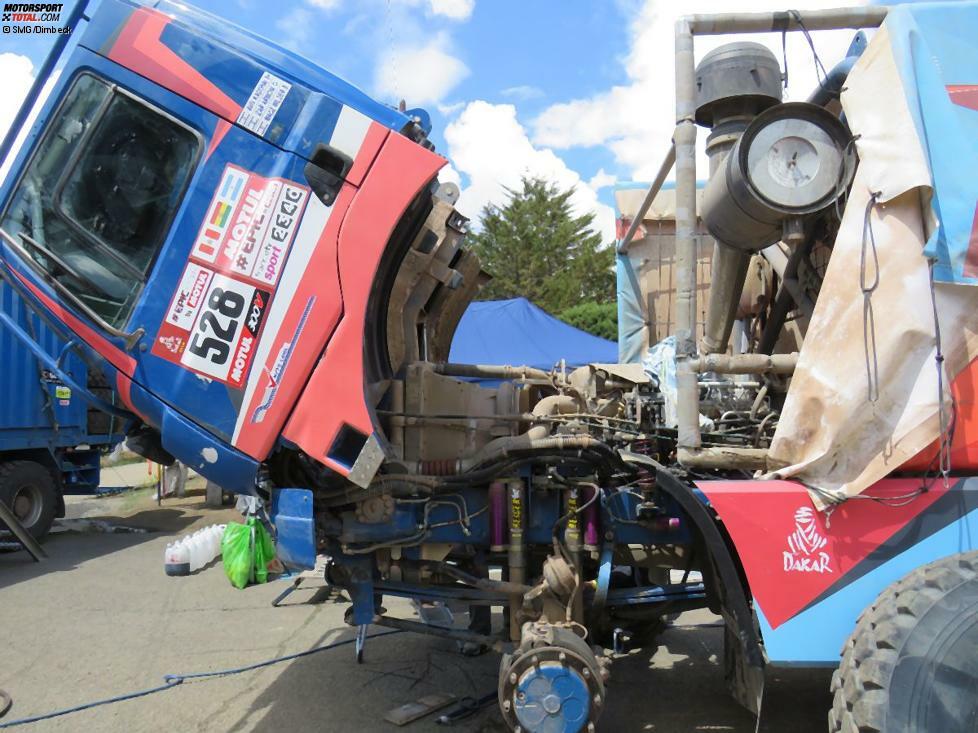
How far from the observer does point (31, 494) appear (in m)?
9.27

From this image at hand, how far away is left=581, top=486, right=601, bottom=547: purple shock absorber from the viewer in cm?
317

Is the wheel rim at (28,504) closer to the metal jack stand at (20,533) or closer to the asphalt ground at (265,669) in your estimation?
the metal jack stand at (20,533)

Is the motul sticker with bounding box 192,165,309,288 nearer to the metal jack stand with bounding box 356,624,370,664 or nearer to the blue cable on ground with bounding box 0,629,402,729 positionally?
the blue cable on ground with bounding box 0,629,402,729

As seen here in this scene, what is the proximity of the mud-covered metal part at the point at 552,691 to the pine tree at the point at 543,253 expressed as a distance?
32.0 meters

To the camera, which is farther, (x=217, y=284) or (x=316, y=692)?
(x=316, y=692)

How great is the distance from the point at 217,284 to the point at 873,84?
2.61 meters

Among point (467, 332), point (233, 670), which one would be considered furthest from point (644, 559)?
point (467, 332)

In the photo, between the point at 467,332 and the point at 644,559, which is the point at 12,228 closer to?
the point at 644,559

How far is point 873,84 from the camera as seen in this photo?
268cm

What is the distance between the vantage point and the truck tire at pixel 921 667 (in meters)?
2.30

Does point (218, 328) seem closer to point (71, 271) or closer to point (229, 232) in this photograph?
point (229, 232)

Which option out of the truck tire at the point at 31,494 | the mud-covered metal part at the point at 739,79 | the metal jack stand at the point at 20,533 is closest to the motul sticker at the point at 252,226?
the mud-covered metal part at the point at 739,79

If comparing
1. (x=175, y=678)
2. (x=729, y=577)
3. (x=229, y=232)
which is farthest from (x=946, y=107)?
(x=175, y=678)

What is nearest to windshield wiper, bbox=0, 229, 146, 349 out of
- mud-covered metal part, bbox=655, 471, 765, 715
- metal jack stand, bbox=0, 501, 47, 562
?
mud-covered metal part, bbox=655, 471, 765, 715
